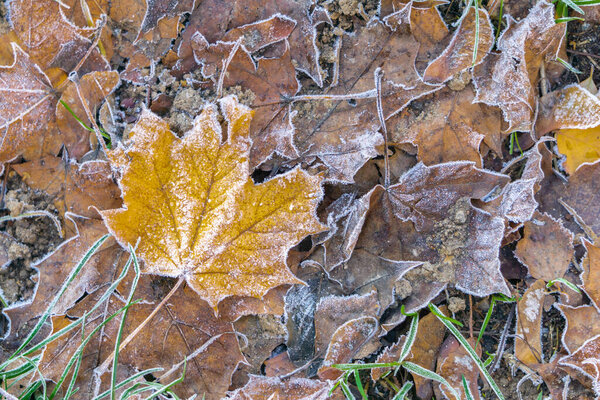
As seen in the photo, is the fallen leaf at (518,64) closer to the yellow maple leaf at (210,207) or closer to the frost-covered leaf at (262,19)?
the frost-covered leaf at (262,19)

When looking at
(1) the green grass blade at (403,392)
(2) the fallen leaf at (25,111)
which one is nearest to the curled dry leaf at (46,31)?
(2) the fallen leaf at (25,111)

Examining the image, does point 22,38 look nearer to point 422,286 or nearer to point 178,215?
point 178,215

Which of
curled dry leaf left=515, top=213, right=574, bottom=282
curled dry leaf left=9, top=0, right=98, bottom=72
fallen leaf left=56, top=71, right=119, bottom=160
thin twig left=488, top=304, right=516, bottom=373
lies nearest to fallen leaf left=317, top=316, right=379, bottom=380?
thin twig left=488, top=304, right=516, bottom=373

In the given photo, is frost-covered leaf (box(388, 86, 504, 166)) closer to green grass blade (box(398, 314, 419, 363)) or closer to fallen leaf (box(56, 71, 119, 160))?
green grass blade (box(398, 314, 419, 363))

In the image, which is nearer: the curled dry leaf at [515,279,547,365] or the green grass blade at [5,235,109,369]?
the green grass blade at [5,235,109,369]

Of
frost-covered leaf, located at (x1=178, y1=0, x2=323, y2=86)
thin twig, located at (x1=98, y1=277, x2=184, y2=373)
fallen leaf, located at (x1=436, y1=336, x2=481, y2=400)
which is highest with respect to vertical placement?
frost-covered leaf, located at (x1=178, y1=0, x2=323, y2=86)

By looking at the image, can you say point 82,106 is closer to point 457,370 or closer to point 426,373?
point 426,373
